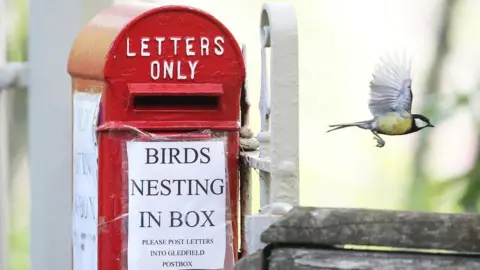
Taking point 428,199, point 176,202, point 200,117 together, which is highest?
point 200,117

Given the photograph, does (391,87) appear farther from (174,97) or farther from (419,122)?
(174,97)

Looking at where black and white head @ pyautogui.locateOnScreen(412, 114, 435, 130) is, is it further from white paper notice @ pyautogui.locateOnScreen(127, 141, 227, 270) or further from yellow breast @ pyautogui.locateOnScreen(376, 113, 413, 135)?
white paper notice @ pyautogui.locateOnScreen(127, 141, 227, 270)

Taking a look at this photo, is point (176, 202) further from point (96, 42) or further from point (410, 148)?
point (410, 148)

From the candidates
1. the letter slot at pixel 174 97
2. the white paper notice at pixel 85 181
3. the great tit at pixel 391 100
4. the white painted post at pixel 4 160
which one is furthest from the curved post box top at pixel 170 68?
the white painted post at pixel 4 160

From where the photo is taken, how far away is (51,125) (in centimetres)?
354

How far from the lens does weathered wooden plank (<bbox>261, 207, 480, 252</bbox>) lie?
1.83 metres

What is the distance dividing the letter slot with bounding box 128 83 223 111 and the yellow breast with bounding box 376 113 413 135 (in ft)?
1.49

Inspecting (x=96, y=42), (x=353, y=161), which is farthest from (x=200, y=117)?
(x=353, y=161)

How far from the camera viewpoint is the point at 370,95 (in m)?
2.45

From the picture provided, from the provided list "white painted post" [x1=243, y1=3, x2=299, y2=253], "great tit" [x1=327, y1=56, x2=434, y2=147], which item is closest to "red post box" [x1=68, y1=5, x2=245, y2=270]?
"white painted post" [x1=243, y1=3, x2=299, y2=253]

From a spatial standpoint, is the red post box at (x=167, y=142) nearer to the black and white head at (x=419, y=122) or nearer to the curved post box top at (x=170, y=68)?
the curved post box top at (x=170, y=68)

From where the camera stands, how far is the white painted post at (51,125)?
352 centimetres

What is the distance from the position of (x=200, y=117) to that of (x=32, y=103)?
1002mm

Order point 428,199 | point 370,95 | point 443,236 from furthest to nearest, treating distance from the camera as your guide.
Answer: point 428,199
point 370,95
point 443,236
